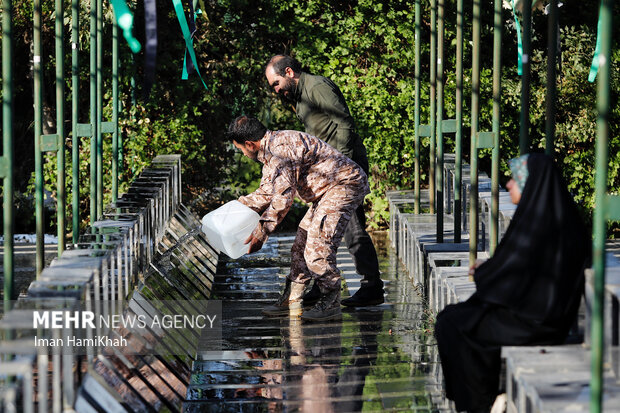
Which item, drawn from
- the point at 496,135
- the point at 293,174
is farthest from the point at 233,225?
the point at 496,135

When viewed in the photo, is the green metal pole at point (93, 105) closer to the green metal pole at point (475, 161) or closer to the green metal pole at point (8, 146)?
the green metal pole at point (8, 146)

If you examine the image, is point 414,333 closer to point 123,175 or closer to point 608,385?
point 608,385

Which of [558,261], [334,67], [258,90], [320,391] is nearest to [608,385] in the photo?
[558,261]

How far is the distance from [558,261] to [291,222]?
7717 millimetres

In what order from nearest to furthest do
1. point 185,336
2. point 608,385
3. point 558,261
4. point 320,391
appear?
1. point 608,385
2. point 558,261
3. point 320,391
4. point 185,336

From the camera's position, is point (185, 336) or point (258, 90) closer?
point (185, 336)

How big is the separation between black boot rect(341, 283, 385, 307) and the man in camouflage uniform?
35 cm

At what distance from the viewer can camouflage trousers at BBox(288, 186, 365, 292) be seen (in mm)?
6750

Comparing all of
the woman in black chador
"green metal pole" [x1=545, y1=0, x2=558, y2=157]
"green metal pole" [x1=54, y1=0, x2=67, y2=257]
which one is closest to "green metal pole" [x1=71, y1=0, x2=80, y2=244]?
"green metal pole" [x1=54, y1=0, x2=67, y2=257]

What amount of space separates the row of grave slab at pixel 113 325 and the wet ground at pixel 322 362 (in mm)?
216

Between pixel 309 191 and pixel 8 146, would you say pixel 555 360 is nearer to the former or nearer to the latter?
pixel 8 146

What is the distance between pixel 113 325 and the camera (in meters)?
5.24

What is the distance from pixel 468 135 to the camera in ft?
39.2

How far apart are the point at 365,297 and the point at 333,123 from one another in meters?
1.19
